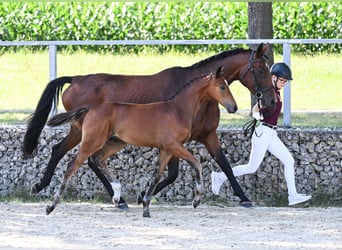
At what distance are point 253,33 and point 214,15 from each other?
10.2 metres

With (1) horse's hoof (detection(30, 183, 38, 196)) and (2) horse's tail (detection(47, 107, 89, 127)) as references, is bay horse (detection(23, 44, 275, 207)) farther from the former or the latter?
(2) horse's tail (detection(47, 107, 89, 127))

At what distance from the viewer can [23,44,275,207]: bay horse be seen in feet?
42.5

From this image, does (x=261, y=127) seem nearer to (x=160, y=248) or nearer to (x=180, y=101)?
(x=180, y=101)

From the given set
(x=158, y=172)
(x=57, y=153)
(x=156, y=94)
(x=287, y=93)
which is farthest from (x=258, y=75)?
(x=57, y=153)

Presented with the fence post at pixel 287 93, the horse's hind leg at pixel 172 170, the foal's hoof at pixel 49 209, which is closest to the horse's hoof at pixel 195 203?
the horse's hind leg at pixel 172 170

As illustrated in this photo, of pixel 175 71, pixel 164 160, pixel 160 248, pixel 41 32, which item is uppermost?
pixel 41 32

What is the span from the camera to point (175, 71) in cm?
1316

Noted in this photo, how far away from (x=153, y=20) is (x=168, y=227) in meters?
15.3

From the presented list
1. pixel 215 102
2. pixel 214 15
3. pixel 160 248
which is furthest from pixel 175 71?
pixel 214 15

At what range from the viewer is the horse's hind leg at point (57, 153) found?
13.3 metres

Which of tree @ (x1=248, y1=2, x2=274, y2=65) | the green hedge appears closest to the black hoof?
A: tree @ (x1=248, y1=2, x2=274, y2=65)

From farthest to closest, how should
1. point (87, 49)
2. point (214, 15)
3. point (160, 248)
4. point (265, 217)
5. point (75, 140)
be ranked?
point (214, 15), point (87, 49), point (75, 140), point (265, 217), point (160, 248)

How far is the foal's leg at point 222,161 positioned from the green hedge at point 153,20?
13.0 metres

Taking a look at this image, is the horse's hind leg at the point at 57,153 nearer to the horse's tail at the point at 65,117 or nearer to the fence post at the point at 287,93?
the horse's tail at the point at 65,117
